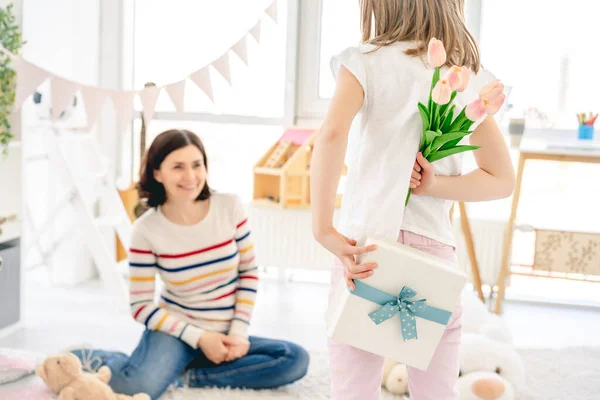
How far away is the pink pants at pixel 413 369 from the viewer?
1157 mm

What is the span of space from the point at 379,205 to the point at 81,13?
2517mm

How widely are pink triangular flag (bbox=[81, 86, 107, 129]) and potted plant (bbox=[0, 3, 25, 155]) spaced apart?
0.25 meters

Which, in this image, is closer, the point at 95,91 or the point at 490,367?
the point at 490,367

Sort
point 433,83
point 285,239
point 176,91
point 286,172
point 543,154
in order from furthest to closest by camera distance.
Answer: point 285,239, point 286,172, point 543,154, point 176,91, point 433,83

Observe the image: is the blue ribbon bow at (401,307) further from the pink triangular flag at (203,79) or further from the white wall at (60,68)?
the white wall at (60,68)

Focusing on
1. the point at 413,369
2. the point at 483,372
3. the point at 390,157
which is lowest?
the point at 483,372

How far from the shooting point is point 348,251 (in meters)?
1.08

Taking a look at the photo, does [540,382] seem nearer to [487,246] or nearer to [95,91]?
[487,246]

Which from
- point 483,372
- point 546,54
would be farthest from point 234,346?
point 546,54

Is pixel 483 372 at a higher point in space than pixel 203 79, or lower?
lower

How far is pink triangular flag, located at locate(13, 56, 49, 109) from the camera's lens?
221 cm

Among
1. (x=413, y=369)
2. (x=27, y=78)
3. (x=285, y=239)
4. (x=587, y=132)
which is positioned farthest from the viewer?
(x=285, y=239)

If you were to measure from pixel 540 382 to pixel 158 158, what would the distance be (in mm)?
1280

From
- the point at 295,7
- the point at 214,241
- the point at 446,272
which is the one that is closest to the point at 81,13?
the point at 295,7
